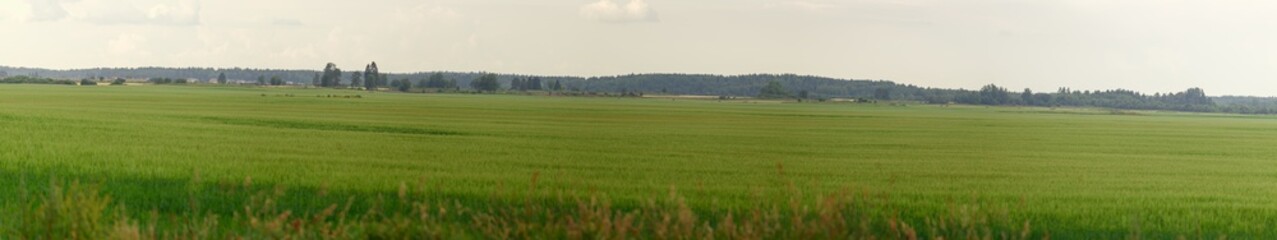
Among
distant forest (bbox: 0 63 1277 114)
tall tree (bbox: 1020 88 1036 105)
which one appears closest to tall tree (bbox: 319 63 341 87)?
distant forest (bbox: 0 63 1277 114)

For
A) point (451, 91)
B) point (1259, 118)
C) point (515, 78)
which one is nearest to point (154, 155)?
point (515, 78)

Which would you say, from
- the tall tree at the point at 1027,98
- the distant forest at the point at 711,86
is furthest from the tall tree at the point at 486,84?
the tall tree at the point at 1027,98

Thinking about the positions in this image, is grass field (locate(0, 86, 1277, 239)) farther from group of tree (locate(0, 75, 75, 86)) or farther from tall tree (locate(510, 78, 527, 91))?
tall tree (locate(510, 78, 527, 91))

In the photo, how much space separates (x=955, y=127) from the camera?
1791 inches

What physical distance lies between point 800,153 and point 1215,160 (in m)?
11.7

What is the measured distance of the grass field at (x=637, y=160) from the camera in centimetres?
1311

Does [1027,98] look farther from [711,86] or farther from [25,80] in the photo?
[25,80]

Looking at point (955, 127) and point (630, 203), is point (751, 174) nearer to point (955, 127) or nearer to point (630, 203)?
point (630, 203)

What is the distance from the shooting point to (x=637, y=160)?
20078 mm

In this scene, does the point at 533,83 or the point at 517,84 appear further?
the point at 517,84

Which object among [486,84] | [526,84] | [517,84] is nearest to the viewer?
[526,84]

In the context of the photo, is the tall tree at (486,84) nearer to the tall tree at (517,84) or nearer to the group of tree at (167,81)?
the tall tree at (517,84)

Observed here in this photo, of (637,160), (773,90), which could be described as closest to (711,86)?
(773,90)

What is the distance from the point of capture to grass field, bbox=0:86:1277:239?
43.0 ft
